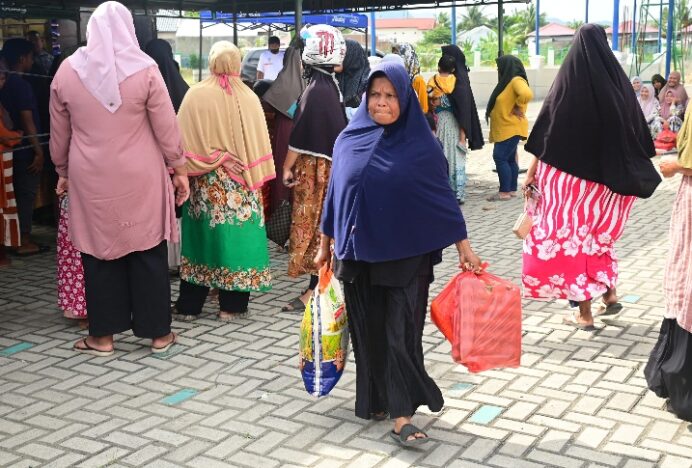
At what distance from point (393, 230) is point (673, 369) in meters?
1.43

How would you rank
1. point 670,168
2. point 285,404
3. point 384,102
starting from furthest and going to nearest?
point 285,404 → point 670,168 → point 384,102

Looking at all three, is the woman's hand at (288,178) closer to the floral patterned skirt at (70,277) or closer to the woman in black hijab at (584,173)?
the floral patterned skirt at (70,277)

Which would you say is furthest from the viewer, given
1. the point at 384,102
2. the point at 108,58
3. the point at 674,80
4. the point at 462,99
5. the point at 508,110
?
the point at 674,80

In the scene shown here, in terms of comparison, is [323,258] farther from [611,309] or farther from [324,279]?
[611,309]

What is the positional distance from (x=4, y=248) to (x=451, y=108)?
471 cm

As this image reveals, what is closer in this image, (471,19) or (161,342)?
(161,342)

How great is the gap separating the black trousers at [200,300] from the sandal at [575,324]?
1970mm

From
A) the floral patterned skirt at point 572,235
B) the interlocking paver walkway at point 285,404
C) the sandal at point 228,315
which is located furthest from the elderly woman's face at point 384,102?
the sandal at point 228,315

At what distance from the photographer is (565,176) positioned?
Answer: 5297 mm

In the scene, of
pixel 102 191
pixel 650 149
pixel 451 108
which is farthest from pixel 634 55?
pixel 102 191

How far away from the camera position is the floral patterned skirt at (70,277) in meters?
5.66

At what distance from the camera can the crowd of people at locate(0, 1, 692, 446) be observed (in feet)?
12.6

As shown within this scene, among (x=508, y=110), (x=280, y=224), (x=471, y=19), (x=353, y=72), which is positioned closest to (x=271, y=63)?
(x=508, y=110)

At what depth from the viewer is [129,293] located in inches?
206
